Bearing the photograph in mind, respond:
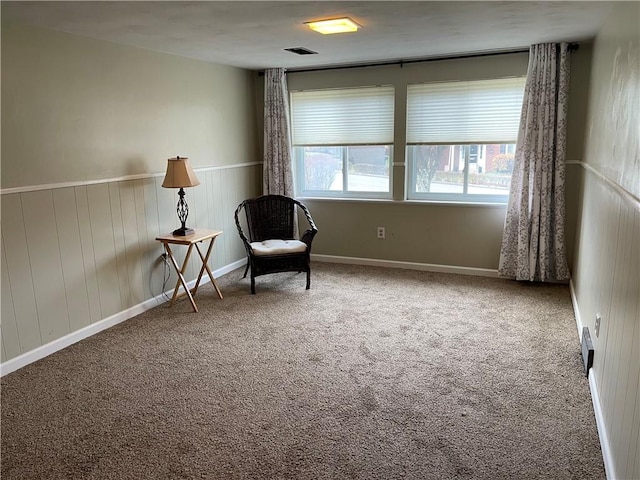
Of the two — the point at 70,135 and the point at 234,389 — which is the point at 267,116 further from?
the point at 234,389

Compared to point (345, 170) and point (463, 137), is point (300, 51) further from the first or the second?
point (463, 137)

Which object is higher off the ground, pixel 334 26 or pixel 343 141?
pixel 334 26

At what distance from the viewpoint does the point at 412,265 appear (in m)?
5.05

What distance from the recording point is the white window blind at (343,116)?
16.1 feet

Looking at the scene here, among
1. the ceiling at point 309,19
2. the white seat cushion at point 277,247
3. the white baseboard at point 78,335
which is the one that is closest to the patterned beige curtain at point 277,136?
the ceiling at point 309,19

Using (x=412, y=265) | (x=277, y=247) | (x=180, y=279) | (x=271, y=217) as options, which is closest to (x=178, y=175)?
(x=180, y=279)

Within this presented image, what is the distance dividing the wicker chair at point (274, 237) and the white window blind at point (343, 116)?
903mm

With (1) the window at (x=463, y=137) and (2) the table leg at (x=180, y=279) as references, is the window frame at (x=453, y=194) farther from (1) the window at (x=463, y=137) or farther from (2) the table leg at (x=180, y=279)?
(2) the table leg at (x=180, y=279)

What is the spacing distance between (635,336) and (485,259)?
309cm

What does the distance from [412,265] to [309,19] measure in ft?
9.48

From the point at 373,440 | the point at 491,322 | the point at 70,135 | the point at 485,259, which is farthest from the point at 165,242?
the point at 485,259

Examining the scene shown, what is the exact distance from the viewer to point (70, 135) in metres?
3.22

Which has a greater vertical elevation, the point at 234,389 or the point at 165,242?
the point at 165,242

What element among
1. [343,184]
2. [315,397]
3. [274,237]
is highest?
[343,184]
